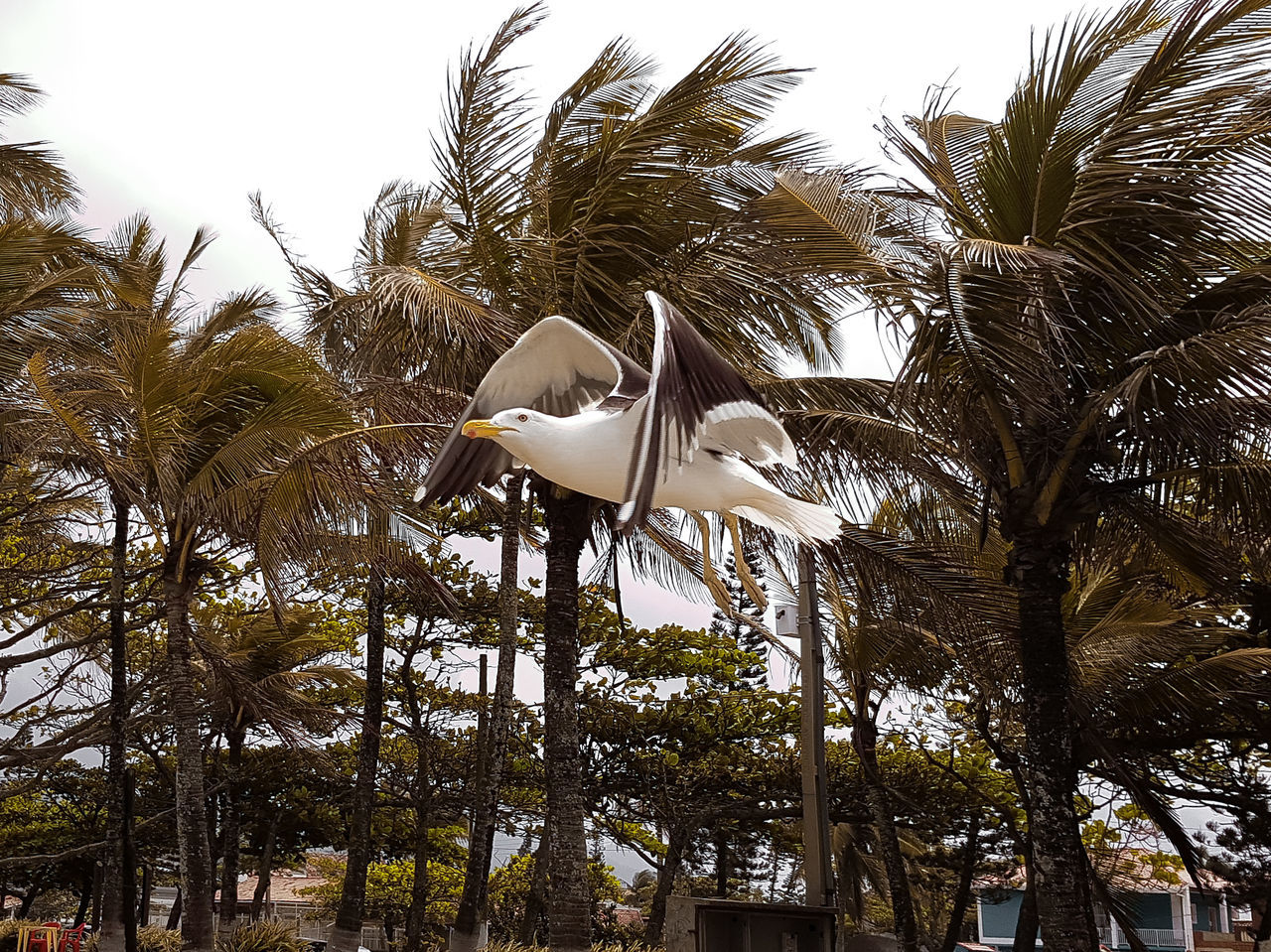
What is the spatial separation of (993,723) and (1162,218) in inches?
468

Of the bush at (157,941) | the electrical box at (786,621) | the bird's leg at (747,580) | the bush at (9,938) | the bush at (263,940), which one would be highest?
the electrical box at (786,621)

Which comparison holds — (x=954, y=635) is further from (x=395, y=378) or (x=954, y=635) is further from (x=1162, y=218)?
(x=395, y=378)

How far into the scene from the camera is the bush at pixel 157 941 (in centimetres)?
1531

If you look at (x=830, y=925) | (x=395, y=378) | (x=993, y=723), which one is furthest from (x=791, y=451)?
(x=993, y=723)

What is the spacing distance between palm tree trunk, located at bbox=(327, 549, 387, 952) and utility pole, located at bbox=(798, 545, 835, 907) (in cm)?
493

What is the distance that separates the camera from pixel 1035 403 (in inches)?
253

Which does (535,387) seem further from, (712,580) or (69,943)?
(69,943)

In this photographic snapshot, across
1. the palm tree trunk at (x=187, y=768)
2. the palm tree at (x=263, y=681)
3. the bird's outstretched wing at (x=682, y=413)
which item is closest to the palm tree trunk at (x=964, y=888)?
the palm tree at (x=263, y=681)

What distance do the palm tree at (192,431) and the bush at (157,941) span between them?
606 cm

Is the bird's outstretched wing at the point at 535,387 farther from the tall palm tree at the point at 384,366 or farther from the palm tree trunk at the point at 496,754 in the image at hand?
the palm tree trunk at the point at 496,754

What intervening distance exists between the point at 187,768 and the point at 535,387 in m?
7.46

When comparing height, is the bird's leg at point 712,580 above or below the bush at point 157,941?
above

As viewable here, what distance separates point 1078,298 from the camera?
716cm

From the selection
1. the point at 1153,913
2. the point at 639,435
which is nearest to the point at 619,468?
the point at 639,435
